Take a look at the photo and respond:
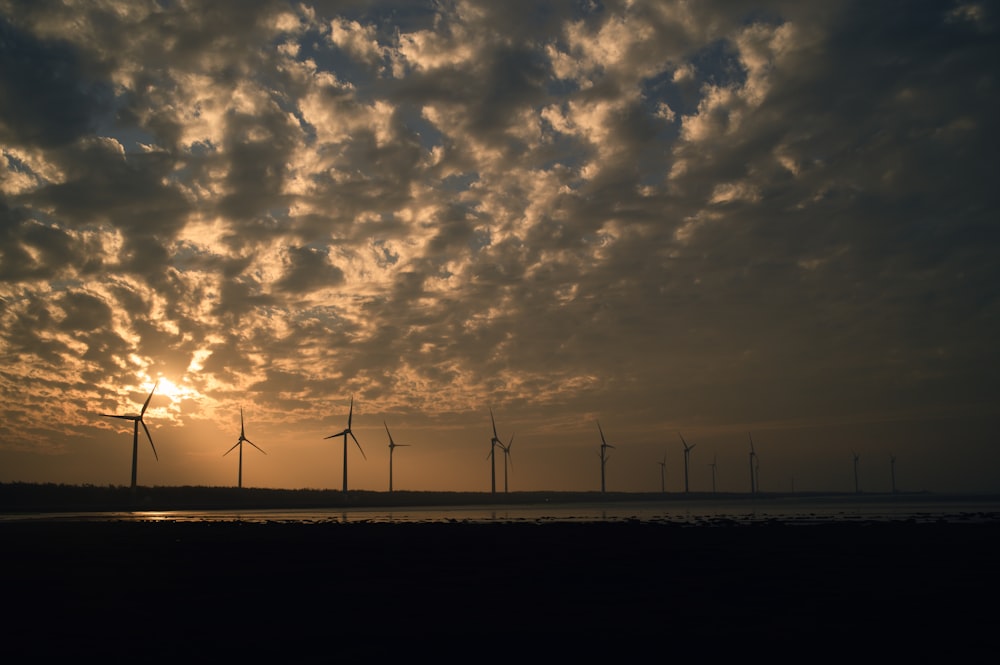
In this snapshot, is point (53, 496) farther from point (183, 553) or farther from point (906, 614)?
point (906, 614)

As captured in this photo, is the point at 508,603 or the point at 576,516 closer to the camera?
the point at 508,603

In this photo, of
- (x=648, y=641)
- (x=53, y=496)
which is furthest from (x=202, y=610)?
(x=53, y=496)

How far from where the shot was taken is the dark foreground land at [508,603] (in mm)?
17906

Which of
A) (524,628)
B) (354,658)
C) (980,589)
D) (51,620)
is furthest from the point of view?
(980,589)

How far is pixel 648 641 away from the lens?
60.4 feet

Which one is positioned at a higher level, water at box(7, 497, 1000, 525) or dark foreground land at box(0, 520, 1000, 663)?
dark foreground land at box(0, 520, 1000, 663)

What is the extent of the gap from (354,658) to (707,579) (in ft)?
54.3

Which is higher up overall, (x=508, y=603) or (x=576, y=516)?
(x=508, y=603)

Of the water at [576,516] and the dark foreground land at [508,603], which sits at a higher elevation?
the dark foreground land at [508,603]

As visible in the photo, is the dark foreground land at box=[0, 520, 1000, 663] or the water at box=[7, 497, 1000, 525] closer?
the dark foreground land at box=[0, 520, 1000, 663]

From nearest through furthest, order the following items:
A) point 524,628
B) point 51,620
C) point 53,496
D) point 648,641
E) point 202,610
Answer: point 648,641, point 524,628, point 51,620, point 202,610, point 53,496

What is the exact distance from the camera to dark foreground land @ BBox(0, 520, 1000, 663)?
1791 centimetres

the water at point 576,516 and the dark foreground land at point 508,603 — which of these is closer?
the dark foreground land at point 508,603

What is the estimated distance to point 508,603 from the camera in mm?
24484
